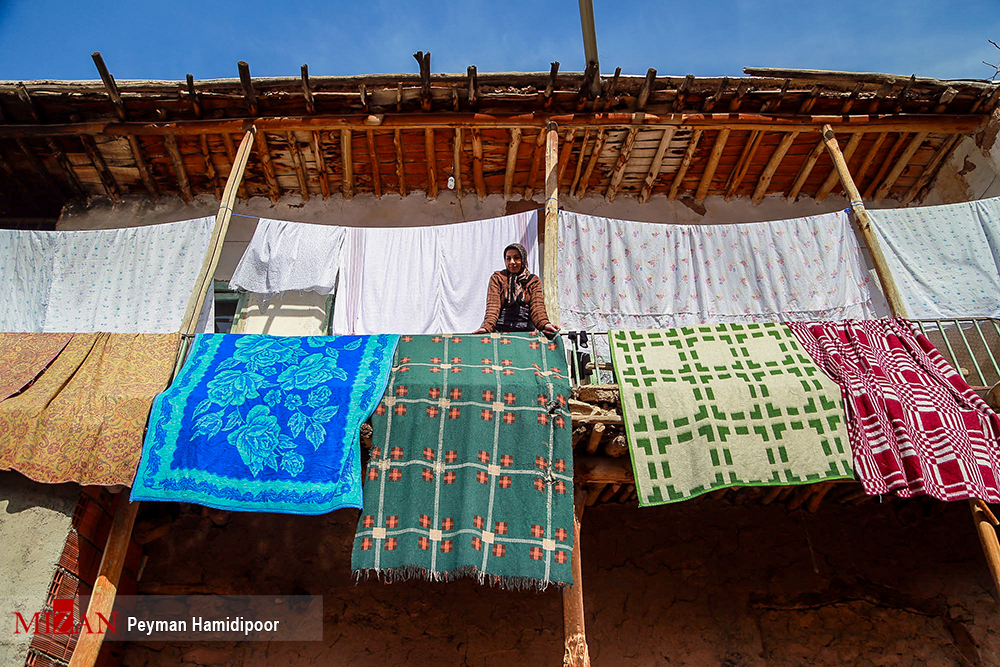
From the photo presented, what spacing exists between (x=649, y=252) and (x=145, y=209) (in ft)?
17.0

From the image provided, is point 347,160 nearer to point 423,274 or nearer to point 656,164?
point 423,274

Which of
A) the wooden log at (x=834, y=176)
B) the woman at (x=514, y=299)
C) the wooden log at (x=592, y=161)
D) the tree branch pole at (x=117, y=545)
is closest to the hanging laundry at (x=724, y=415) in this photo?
the woman at (x=514, y=299)

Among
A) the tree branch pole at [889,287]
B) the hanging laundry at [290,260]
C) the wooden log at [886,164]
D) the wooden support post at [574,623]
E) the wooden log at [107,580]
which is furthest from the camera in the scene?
the wooden log at [886,164]

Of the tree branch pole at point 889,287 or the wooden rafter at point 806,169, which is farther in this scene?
the wooden rafter at point 806,169

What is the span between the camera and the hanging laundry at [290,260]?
5.95 metres

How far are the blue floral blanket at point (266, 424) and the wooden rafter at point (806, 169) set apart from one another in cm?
471

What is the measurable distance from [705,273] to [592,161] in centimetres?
179

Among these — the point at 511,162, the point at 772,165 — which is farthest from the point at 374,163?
the point at 772,165

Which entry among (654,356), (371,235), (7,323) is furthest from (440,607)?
(7,323)

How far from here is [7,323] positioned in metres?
5.50

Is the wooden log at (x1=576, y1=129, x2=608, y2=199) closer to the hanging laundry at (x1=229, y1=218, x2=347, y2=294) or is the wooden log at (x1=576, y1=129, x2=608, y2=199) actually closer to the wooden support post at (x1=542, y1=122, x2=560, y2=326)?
the wooden support post at (x1=542, y1=122, x2=560, y2=326)

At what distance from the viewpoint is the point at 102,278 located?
19.1 feet

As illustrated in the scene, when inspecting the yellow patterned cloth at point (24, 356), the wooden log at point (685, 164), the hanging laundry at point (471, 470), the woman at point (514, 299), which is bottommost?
the hanging laundry at point (471, 470)

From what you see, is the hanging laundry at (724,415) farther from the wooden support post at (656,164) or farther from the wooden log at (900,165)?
the wooden log at (900,165)
